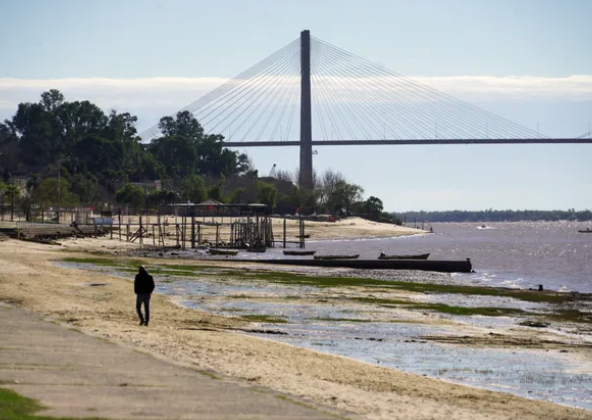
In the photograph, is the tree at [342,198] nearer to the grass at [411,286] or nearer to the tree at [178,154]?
the tree at [178,154]

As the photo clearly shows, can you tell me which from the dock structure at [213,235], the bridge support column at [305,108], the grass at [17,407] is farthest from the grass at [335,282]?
the bridge support column at [305,108]

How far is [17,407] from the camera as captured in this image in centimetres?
1226

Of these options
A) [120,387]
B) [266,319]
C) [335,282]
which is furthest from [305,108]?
[120,387]

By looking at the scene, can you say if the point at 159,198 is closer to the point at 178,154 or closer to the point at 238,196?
the point at 238,196

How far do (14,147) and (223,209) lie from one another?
137 feet

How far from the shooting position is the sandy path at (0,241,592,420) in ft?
49.5

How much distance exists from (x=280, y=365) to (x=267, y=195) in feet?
467

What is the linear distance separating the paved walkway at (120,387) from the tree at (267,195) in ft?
460

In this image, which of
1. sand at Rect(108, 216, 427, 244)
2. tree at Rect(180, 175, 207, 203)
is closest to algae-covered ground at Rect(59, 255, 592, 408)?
sand at Rect(108, 216, 427, 244)

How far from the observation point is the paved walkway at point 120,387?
1274 centimetres

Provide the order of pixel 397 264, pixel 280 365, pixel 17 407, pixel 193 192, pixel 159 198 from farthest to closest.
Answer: pixel 193 192 → pixel 159 198 → pixel 397 264 → pixel 280 365 → pixel 17 407

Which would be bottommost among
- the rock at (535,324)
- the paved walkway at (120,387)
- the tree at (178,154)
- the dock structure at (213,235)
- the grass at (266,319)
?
the rock at (535,324)

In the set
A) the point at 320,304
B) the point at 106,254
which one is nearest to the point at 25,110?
the point at 106,254

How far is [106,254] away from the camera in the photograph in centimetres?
6138
